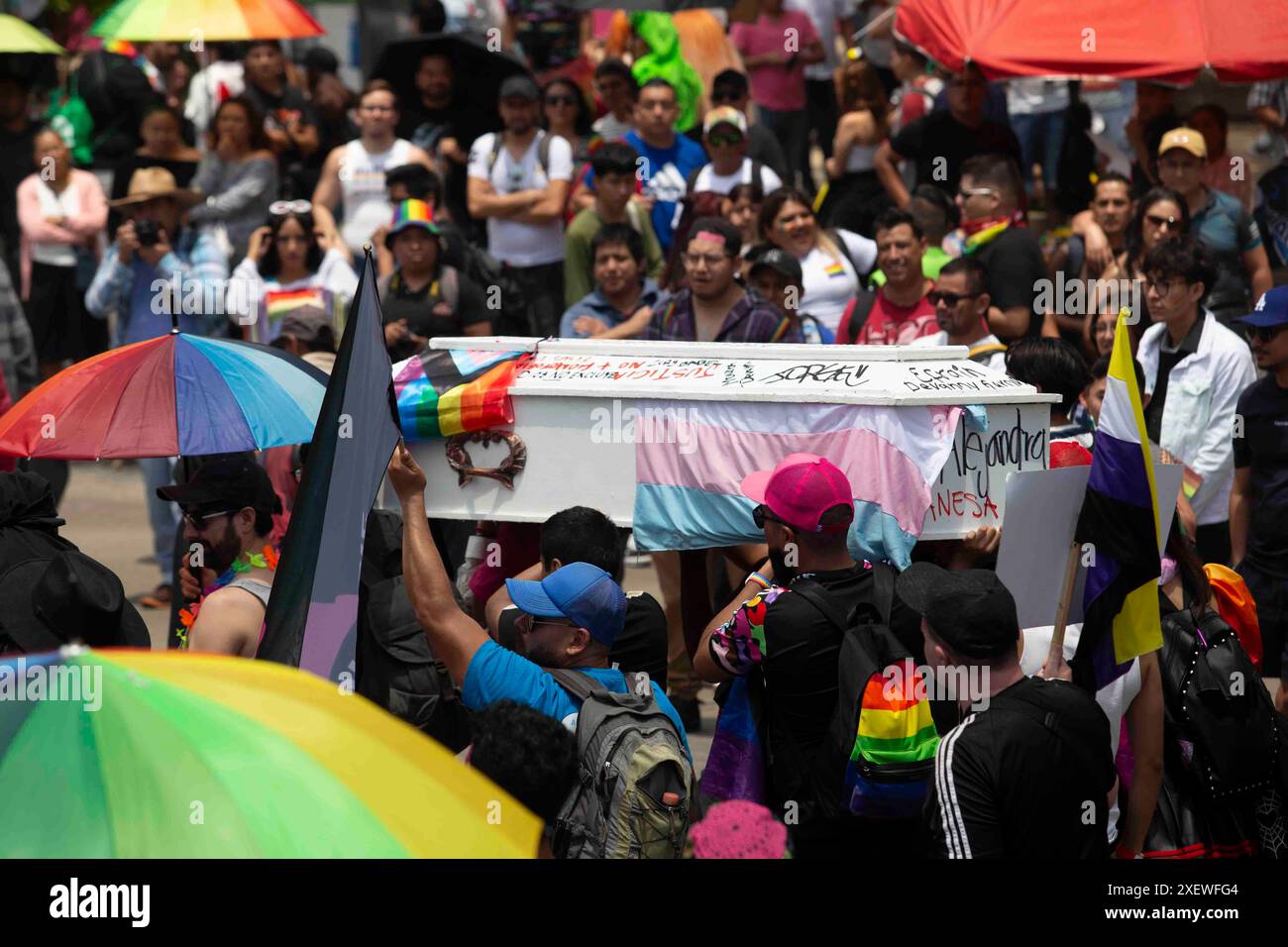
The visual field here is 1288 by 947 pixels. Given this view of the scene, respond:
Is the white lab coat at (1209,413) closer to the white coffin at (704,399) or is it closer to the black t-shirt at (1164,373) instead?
the black t-shirt at (1164,373)

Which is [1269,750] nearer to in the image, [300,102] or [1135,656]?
[1135,656]

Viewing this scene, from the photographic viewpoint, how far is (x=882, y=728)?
15.1 feet

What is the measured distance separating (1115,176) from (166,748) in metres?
7.75

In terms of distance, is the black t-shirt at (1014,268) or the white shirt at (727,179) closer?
the black t-shirt at (1014,268)

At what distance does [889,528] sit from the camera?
19.0 feet

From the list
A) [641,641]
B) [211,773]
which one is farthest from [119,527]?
[211,773]

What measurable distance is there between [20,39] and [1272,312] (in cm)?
872

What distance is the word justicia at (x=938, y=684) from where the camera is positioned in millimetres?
4262

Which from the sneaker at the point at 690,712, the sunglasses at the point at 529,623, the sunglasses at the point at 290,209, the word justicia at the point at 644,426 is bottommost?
the sneaker at the point at 690,712

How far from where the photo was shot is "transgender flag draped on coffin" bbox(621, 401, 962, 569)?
5777mm

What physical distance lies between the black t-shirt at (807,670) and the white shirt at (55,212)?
878cm

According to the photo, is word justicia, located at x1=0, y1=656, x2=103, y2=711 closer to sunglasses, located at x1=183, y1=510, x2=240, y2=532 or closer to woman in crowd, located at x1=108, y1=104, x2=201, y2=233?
sunglasses, located at x1=183, y1=510, x2=240, y2=532

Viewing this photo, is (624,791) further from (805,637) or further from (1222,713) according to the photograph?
(1222,713)
